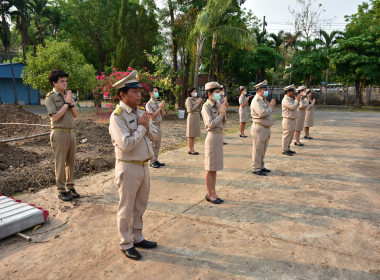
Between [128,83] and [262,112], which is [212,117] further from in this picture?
[128,83]

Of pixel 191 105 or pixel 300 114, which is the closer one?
pixel 191 105

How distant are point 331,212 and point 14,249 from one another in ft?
12.9

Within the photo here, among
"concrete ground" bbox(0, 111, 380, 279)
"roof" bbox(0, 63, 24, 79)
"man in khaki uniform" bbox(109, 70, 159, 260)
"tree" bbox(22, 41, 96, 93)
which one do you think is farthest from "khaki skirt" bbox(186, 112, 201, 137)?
"roof" bbox(0, 63, 24, 79)

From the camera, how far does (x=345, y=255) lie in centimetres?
292

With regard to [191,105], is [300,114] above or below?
below

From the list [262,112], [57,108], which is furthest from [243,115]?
[57,108]

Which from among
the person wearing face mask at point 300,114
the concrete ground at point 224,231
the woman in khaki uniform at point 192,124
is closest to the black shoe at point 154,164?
the concrete ground at point 224,231

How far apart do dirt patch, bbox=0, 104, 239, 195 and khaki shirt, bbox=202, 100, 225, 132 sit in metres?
2.75

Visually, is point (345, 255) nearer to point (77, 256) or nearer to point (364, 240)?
point (364, 240)

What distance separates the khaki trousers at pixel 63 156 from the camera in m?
4.16

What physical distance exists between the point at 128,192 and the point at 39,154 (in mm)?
4834

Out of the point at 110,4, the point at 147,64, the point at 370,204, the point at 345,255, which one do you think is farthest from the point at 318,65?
the point at 345,255

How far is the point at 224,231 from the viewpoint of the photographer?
134 inches

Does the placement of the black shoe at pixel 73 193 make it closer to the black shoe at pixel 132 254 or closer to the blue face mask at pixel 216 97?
the black shoe at pixel 132 254
